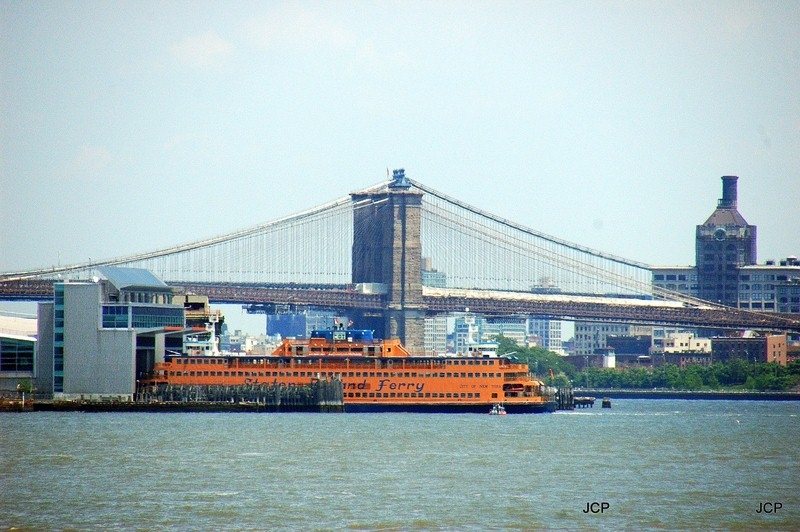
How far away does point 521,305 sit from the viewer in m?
121

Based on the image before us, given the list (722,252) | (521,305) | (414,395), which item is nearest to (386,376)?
(414,395)

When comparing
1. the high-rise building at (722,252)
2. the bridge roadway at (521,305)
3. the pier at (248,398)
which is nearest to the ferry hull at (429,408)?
the pier at (248,398)

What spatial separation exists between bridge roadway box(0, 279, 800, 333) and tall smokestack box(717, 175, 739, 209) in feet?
148

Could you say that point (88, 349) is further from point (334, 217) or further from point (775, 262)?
point (775, 262)

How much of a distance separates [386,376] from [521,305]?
31.7 meters

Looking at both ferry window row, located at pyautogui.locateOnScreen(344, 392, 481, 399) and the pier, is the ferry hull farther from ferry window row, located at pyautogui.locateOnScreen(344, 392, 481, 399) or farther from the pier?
the pier

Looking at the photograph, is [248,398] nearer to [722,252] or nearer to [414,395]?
[414,395]

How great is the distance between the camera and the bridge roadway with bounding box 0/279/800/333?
115438 millimetres

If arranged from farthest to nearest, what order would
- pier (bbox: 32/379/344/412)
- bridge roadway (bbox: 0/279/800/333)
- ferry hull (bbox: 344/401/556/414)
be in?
bridge roadway (bbox: 0/279/800/333)
ferry hull (bbox: 344/401/556/414)
pier (bbox: 32/379/344/412)

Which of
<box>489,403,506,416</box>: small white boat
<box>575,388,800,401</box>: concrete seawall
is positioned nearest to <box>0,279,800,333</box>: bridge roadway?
<box>575,388,800,401</box>: concrete seawall

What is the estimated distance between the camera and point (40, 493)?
4828 centimetres

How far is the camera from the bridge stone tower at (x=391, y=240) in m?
126

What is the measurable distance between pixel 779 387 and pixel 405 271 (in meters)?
29.6

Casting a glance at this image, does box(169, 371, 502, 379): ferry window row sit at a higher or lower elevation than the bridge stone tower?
lower
